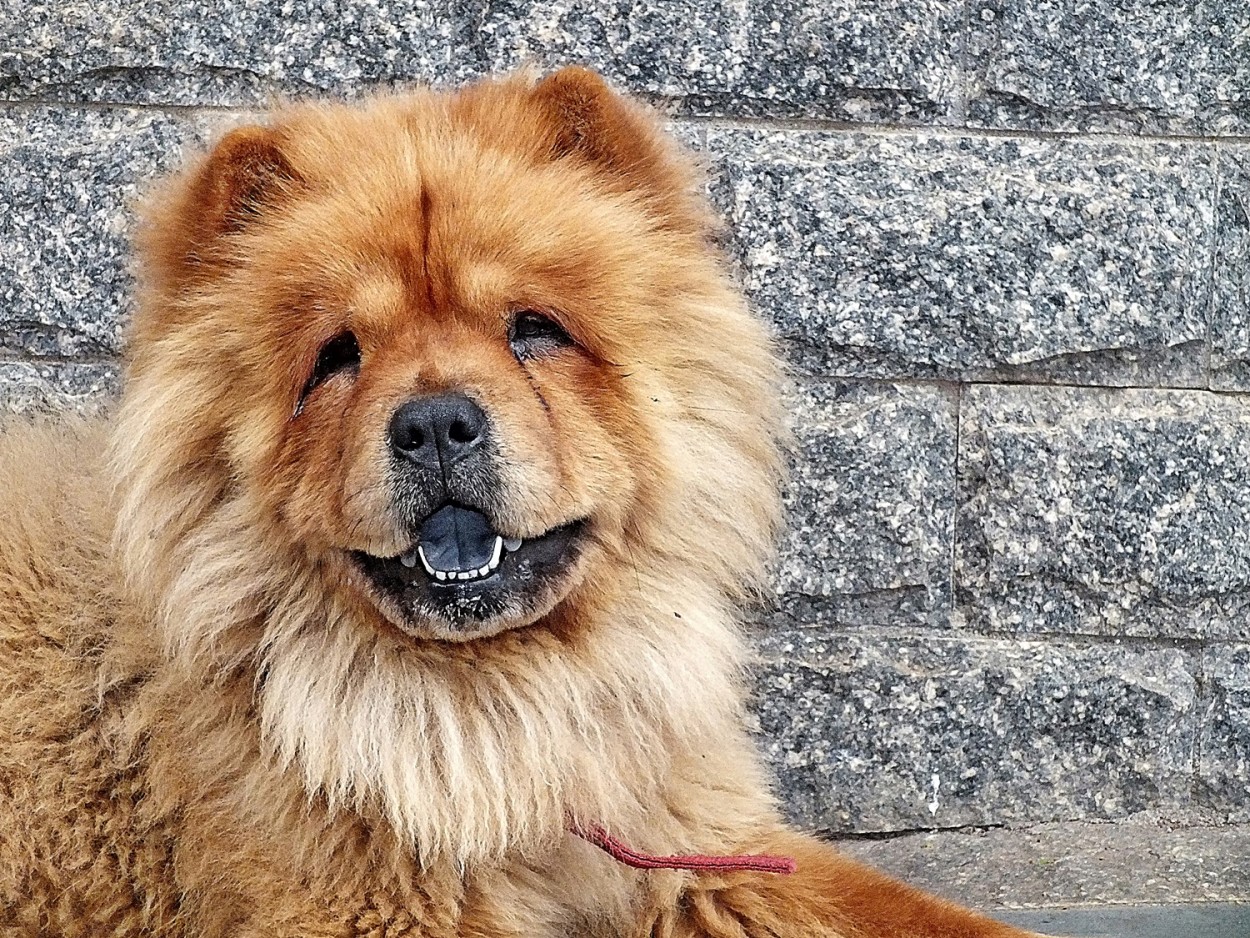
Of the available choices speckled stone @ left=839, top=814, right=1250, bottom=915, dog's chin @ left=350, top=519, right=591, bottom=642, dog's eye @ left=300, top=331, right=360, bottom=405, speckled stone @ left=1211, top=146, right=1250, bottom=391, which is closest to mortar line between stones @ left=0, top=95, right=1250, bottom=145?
speckled stone @ left=1211, top=146, right=1250, bottom=391

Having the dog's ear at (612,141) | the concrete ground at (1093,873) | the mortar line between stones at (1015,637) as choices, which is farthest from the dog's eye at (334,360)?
the concrete ground at (1093,873)

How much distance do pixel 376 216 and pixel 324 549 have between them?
675 mm

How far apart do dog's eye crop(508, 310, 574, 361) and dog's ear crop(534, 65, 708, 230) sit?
1.39 feet

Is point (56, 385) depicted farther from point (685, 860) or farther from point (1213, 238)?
point (1213, 238)

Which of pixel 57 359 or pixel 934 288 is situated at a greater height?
pixel 934 288

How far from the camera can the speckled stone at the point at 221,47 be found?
385 centimetres

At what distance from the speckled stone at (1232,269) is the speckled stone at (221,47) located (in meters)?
2.29

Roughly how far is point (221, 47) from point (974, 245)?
2.30 m

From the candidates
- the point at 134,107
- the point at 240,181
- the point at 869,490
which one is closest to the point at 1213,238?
the point at 869,490

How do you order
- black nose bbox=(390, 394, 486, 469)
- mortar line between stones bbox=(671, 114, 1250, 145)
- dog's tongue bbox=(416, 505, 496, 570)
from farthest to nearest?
mortar line between stones bbox=(671, 114, 1250, 145), dog's tongue bbox=(416, 505, 496, 570), black nose bbox=(390, 394, 486, 469)

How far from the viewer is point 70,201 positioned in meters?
3.91

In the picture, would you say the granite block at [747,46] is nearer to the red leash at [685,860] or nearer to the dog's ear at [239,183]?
the dog's ear at [239,183]

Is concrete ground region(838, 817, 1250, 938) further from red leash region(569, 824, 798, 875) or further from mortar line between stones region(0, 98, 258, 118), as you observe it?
mortar line between stones region(0, 98, 258, 118)

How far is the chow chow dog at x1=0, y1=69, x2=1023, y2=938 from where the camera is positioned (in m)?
2.57
